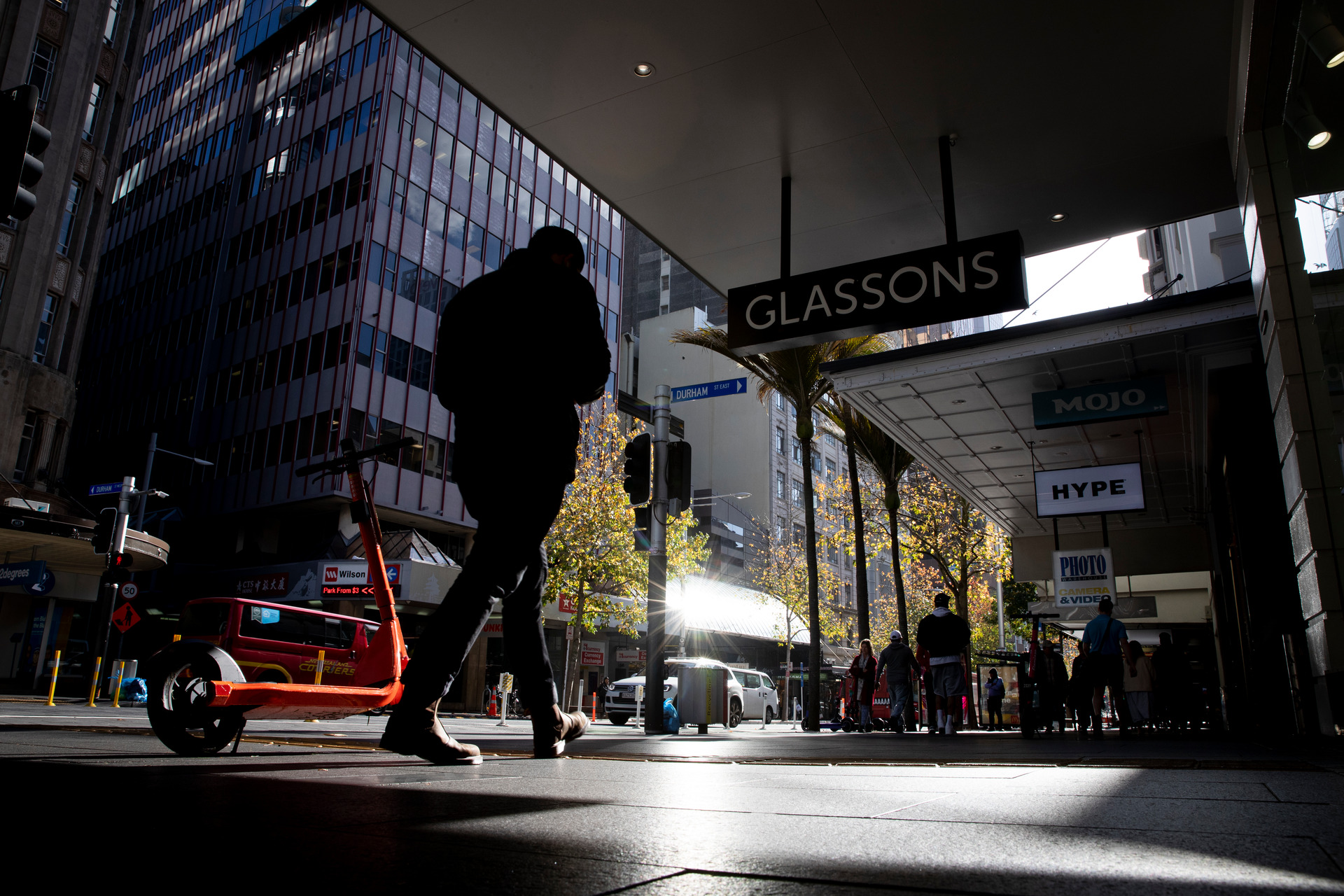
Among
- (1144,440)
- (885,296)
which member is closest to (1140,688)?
(1144,440)

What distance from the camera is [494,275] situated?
3.35 metres

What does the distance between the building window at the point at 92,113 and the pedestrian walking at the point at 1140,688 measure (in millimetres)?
37036

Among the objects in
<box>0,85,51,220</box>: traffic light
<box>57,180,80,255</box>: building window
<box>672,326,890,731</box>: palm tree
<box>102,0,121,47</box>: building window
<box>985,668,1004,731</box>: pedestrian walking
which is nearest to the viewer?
<box>0,85,51,220</box>: traffic light

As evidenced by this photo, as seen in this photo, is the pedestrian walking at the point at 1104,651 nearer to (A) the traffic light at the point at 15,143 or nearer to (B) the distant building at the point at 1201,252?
(B) the distant building at the point at 1201,252

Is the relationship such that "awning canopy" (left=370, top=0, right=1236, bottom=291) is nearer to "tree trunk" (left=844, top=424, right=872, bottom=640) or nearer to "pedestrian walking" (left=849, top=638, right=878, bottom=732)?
"pedestrian walking" (left=849, top=638, right=878, bottom=732)

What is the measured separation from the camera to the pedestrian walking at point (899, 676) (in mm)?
15180

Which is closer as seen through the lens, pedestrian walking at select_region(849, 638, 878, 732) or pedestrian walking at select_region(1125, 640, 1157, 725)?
pedestrian walking at select_region(1125, 640, 1157, 725)

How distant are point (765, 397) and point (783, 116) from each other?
576 inches

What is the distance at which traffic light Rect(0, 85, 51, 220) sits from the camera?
5.34 meters

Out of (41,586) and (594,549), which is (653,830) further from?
(41,586)

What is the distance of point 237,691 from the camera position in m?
3.55

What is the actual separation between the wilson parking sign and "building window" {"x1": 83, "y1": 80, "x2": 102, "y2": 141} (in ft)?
116

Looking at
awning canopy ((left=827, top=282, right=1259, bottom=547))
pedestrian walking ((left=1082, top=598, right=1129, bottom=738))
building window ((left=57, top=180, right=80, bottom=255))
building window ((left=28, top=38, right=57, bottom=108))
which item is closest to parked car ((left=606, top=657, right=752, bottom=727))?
awning canopy ((left=827, top=282, right=1259, bottom=547))

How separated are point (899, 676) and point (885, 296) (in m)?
9.97
